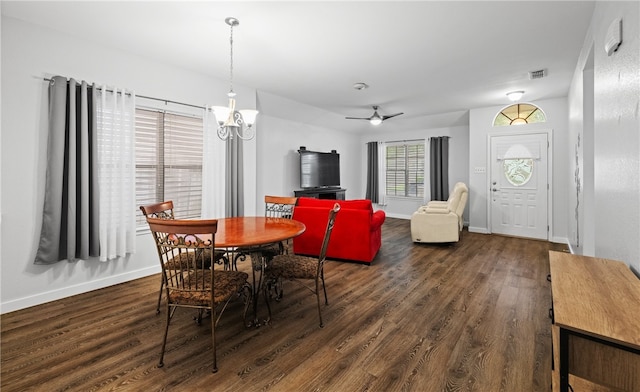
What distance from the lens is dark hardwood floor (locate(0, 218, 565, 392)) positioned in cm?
177

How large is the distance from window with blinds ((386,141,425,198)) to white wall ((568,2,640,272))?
5614 mm

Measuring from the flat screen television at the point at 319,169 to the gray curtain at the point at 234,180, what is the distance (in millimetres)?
2429

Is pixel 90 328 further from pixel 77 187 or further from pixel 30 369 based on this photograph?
pixel 77 187

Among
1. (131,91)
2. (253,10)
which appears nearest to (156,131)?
(131,91)

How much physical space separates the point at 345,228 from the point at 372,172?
5046 millimetres

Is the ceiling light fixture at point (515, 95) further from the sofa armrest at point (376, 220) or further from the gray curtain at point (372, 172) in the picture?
the gray curtain at point (372, 172)

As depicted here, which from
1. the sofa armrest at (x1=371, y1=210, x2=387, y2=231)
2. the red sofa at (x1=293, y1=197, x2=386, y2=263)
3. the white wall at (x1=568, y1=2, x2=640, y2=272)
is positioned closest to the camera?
the white wall at (x1=568, y1=2, x2=640, y2=272)

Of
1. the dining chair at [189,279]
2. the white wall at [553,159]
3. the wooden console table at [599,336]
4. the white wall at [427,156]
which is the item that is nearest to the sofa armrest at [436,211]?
the white wall at [553,159]

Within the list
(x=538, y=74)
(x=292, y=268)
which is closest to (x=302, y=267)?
(x=292, y=268)

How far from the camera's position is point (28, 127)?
2.76 meters

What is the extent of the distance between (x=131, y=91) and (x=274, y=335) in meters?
3.10

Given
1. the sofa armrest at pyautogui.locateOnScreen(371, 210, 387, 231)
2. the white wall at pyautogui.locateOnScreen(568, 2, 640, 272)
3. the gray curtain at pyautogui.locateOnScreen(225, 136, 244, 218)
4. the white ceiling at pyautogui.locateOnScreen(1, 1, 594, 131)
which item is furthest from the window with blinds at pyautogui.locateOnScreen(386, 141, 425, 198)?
the white wall at pyautogui.locateOnScreen(568, 2, 640, 272)

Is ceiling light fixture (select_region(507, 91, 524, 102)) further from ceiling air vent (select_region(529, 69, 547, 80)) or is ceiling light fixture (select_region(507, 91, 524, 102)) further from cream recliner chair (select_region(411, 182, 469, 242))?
cream recliner chair (select_region(411, 182, 469, 242))

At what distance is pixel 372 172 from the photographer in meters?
8.83
